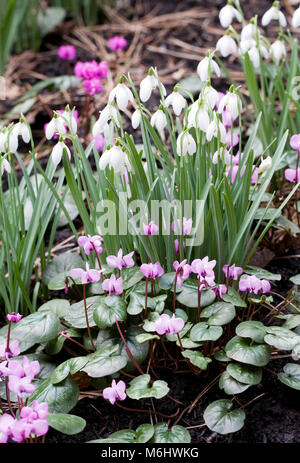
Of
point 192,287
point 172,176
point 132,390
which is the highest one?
point 172,176

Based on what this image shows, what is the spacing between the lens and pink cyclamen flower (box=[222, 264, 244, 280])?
1.73 m

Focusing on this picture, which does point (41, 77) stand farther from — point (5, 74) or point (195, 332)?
point (195, 332)

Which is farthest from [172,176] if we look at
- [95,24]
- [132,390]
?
[95,24]

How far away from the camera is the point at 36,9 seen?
134 inches

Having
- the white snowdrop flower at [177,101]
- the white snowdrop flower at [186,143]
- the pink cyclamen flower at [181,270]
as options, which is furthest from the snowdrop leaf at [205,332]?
the white snowdrop flower at [177,101]

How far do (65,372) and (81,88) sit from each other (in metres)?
2.04

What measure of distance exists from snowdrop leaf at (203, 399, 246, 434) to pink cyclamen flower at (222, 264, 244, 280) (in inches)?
13.4

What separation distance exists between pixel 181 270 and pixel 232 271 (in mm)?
152

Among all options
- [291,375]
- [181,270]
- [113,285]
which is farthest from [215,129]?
[291,375]

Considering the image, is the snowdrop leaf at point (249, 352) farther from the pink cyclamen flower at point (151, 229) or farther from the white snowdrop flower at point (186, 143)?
the white snowdrop flower at point (186, 143)

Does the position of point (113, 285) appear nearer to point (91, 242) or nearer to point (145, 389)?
point (91, 242)

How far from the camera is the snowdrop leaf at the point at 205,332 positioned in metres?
1.57

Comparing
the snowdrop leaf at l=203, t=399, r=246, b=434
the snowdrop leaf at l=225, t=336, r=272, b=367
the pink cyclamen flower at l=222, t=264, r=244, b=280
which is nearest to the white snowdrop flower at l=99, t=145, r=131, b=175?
the pink cyclamen flower at l=222, t=264, r=244, b=280

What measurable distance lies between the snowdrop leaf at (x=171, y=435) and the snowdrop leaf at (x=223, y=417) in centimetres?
6
